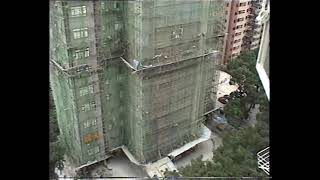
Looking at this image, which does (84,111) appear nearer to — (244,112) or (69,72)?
(69,72)

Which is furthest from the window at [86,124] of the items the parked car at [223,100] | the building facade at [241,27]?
the building facade at [241,27]

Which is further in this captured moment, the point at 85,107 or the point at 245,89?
the point at 245,89

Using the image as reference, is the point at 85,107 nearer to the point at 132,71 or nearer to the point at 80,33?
the point at 132,71

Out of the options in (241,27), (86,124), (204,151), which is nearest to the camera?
(86,124)

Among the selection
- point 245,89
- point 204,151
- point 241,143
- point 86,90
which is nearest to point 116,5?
point 86,90

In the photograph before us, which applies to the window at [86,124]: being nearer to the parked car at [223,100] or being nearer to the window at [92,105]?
the window at [92,105]

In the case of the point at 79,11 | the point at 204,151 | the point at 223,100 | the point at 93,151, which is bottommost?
the point at 204,151

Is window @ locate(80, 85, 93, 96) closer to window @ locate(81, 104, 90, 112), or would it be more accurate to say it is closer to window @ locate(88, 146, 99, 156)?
window @ locate(81, 104, 90, 112)
